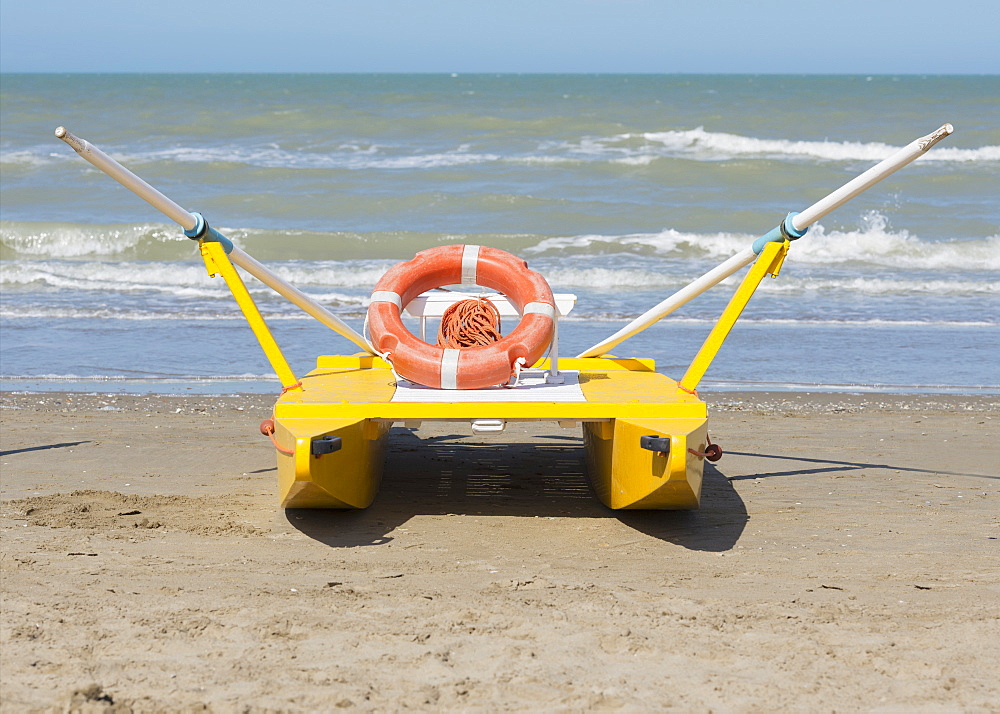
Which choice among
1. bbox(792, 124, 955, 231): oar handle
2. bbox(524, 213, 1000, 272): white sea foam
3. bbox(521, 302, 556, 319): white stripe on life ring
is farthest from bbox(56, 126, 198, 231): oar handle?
bbox(524, 213, 1000, 272): white sea foam

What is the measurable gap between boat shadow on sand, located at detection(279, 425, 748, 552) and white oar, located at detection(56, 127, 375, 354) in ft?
2.42

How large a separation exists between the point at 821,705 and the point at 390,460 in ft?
10.4

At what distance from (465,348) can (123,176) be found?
1.72m

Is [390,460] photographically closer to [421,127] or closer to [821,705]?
[821,705]

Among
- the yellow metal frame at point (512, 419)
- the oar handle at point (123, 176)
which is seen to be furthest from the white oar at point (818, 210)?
the oar handle at point (123, 176)

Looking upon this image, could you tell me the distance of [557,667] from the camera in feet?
10.6

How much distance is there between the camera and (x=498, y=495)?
5.16 metres

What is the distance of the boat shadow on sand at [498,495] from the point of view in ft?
15.2

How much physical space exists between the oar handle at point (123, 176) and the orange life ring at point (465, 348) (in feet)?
3.30

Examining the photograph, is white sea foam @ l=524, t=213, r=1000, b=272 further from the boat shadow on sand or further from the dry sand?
the boat shadow on sand

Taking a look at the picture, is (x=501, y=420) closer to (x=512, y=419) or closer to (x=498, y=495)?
(x=512, y=419)

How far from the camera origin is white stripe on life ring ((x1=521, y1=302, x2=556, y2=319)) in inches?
201

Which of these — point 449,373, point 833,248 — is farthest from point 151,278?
point 449,373

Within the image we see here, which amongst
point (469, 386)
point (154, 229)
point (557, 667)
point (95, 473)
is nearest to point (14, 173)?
point (154, 229)
